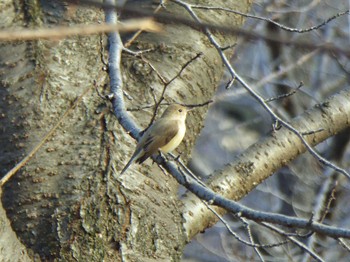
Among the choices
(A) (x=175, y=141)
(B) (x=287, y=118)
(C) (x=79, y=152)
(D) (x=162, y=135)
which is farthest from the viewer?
(B) (x=287, y=118)

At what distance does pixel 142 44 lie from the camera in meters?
3.66

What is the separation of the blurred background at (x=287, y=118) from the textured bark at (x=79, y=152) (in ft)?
14.6

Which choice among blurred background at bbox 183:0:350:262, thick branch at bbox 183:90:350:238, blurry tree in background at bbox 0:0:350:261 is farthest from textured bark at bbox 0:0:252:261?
blurred background at bbox 183:0:350:262

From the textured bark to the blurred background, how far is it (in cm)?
446

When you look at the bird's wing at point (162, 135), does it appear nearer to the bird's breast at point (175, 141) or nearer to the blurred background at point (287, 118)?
the bird's breast at point (175, 141)

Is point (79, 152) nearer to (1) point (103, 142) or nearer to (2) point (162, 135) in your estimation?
(1) point (103, 142)

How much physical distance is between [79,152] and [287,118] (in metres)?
5.64

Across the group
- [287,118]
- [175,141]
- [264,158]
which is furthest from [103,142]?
[287,118]

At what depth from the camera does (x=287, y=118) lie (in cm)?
841

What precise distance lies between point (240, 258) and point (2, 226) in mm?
5680

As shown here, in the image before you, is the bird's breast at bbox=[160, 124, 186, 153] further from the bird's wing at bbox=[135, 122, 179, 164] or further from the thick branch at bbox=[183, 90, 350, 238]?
the thick branch at bbox=[183, 90, 350, 238]

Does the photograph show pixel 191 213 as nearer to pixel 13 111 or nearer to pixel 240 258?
pixel 13 111

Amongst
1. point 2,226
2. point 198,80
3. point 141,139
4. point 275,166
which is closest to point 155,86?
point 198,80

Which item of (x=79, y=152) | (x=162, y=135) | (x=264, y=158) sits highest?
(x=264, y=158)
